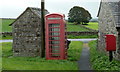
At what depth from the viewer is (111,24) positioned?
14133 mm

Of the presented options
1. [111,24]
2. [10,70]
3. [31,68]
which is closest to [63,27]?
[111,24]

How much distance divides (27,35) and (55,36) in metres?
2.42

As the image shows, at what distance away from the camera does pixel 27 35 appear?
1550 centimetres

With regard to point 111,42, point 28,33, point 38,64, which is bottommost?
point 38,64

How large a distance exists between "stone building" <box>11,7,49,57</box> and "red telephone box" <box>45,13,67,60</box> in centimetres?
125

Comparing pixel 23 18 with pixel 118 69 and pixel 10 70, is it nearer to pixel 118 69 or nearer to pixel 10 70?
pixel 10 70

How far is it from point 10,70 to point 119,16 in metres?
6.55

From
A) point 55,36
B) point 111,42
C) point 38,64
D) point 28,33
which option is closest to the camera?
point 38,64

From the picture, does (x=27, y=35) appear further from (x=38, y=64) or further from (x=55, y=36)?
(x=38, y=64)

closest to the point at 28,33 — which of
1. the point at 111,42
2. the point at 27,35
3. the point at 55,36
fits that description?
the point at 27,35

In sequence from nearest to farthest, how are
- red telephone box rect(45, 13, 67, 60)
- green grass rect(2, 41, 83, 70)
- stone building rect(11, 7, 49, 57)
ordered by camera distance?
green grass rect(2, 41, 83, 70) → red telephone box rect(45, 13, 67, 60) → stone building rect(11, 7, 49, 57)

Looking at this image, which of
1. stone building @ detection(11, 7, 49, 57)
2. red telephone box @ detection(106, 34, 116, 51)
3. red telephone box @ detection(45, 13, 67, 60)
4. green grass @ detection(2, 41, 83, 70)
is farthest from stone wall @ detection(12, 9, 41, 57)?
red telephone box @ detection(106, 34, 116, 51)

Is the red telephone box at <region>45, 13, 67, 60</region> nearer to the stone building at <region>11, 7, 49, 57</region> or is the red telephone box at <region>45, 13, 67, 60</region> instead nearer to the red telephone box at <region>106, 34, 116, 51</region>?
the stone building at <region>11, 7, 49, 57</region>

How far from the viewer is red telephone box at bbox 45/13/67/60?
13.8 meters
